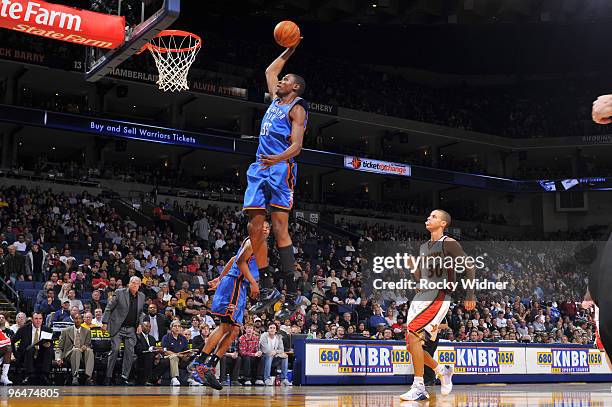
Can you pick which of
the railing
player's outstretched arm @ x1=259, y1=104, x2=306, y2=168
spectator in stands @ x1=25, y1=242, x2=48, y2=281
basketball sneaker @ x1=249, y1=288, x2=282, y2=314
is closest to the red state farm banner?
player's outstretched arm @ x1=259, y1=104, x2=306, y2=168

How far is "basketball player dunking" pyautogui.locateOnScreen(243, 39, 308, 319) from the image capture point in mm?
6230

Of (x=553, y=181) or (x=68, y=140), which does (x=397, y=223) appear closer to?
(x=553, y=181)

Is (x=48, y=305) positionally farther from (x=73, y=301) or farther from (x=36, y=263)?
(x=36, y=263)

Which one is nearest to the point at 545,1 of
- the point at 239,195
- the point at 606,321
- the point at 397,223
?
the point at 397,223

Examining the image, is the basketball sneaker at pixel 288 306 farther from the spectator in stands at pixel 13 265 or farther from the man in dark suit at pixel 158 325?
the spectator in stands at pixel 13 265

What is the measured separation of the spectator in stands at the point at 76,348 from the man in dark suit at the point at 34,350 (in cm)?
25

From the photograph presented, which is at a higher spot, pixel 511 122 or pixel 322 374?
pixel 511 122

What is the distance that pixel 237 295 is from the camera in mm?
7797

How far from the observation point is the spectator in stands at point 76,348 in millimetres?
11867

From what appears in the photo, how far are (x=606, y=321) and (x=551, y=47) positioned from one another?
122 ft

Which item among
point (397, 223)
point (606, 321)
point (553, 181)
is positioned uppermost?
point (553, 181)

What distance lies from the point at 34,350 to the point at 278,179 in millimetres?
7455

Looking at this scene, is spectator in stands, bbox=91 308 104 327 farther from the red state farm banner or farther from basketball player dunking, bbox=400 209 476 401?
basketball player dunking, bbox=400 209 476 401

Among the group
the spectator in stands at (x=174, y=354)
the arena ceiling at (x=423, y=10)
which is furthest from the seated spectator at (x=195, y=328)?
the arena ceiling at (x=423, y=10)
